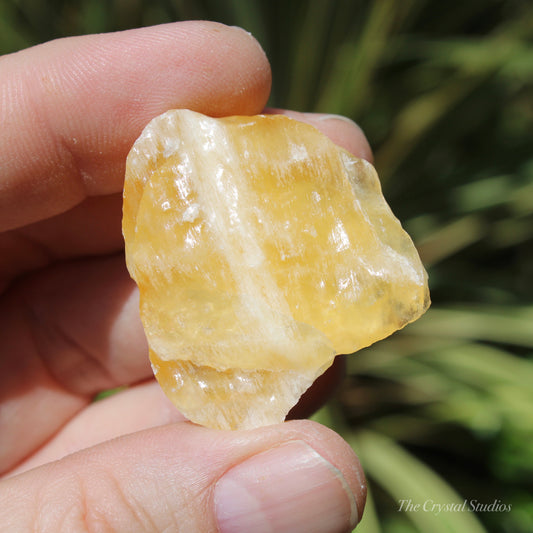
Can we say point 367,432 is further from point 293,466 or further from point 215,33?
point 215,33

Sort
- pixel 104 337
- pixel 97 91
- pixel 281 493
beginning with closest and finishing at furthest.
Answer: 1. pixel 281 493
2. pixel 97 91
3. pixel 104 337

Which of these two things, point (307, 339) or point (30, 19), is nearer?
point (307, 339)

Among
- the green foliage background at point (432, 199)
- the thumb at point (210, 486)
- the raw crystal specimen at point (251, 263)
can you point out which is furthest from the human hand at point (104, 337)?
the green foliage background at point (432, 199)

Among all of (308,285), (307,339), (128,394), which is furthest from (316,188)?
(128,394)

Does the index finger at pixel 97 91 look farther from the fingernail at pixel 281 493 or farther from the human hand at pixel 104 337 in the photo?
the fingernail at pixel 281 493

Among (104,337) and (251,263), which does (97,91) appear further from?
(104,337)

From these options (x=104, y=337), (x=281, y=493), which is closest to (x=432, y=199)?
(x=104, y=337)
